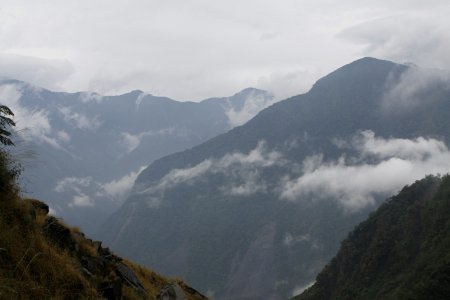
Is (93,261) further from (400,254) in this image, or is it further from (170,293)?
(400,254)

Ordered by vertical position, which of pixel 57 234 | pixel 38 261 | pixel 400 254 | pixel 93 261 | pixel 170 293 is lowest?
pixel 170 293

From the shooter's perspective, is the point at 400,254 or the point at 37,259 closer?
the point at 37,259

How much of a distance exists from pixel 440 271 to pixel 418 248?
99.4 ft

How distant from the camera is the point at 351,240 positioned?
147m

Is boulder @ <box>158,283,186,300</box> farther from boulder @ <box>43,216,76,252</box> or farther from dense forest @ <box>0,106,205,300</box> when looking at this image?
boulder @ <box>43,216,76,252</box>

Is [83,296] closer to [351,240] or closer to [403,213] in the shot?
[403,213]

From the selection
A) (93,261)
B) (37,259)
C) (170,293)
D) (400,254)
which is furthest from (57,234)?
(400,254)

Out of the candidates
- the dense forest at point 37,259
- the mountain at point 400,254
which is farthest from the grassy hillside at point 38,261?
the mountain at point 400,254

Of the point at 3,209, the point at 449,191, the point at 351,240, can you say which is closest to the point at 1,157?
the point at 3,209

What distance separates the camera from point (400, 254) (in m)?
120

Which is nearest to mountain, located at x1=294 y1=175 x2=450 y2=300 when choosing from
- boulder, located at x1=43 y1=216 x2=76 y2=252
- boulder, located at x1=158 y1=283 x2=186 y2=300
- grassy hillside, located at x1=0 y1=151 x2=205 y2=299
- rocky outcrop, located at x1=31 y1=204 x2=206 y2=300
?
boulder, located at x1=158 y1=283 x2=186 y2=300

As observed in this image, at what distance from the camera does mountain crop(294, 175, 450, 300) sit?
93.0 m

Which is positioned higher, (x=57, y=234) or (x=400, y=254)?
(x=57, y=234)

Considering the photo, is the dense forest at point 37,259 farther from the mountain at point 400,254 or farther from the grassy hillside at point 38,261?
the mountain at point 400,254
